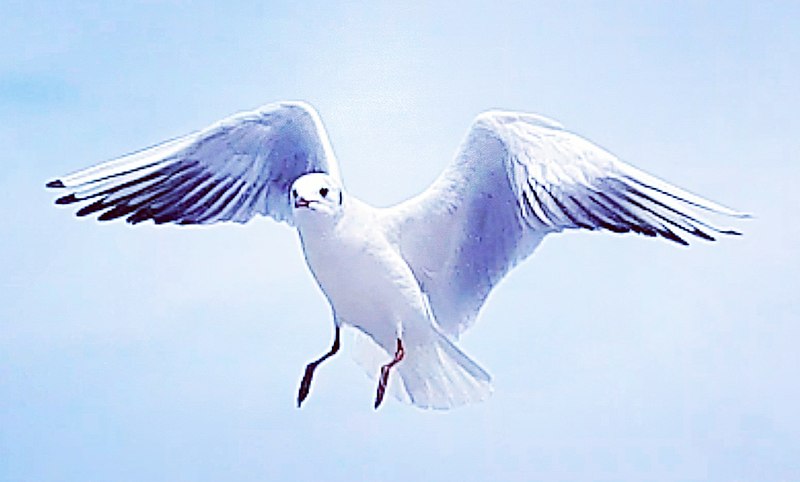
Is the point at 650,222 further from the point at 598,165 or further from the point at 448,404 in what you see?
the point at 448,404

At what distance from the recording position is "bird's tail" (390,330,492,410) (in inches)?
84.6

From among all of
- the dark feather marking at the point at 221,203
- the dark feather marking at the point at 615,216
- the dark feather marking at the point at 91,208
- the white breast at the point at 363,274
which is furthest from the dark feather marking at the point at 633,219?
the dark feather marking at the point at 91,208

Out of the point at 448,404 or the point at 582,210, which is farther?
the point at 448,404

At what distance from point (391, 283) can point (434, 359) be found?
7.7 inches

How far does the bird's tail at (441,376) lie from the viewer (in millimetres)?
2148

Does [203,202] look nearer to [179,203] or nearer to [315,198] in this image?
[179,203]

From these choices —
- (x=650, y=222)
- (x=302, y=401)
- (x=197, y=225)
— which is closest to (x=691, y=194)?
(x=650, y=222)

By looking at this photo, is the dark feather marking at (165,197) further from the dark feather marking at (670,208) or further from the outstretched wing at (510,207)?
the dark feather marking at (670,208)

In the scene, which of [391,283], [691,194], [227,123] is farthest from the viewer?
[227,123]

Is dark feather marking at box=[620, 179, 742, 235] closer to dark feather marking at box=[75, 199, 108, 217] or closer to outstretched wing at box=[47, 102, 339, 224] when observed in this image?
outstretched wing at box=[47, 102, 339, 224]

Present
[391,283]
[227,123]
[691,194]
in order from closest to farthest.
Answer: [691,194] → [391,283] → [227,123]

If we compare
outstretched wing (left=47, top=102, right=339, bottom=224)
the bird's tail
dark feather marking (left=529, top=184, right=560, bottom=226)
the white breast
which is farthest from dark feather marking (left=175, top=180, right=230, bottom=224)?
dark feather marking (left=529, top=184, right=560, bottom=226)

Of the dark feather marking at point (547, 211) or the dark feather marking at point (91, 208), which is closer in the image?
the dark feather marking at point (547, 211)

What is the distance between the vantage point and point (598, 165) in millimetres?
1985
